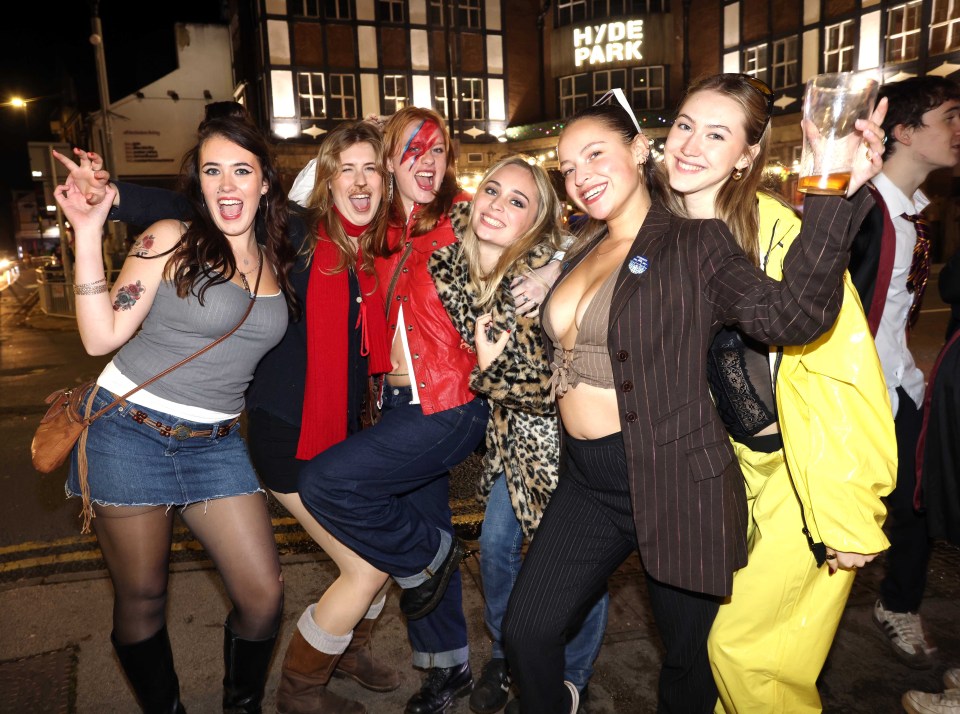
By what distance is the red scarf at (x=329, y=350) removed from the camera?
3.04 metres

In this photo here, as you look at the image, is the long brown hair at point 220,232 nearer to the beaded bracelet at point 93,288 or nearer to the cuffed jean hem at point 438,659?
the beaded bracelet at point 93,288

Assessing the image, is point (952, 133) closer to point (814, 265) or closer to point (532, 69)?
point (814, 265)

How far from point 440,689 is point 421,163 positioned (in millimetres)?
2345

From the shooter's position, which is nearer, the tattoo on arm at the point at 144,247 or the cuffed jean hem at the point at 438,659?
the tattoo on arm at the point at 144,247

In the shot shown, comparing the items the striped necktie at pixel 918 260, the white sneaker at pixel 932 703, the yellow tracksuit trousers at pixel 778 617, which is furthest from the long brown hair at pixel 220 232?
the white sneaker at pixel 932 703

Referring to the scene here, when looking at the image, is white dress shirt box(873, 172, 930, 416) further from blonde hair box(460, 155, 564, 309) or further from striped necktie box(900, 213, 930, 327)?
blonde hair box(460, 155, 564, 309)

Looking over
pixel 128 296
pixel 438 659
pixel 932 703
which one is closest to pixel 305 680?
pixel 438 659

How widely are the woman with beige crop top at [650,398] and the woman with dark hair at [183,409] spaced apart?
3.71 feet

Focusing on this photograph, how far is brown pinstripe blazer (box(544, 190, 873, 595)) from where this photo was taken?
218cm

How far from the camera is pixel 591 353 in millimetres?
2434

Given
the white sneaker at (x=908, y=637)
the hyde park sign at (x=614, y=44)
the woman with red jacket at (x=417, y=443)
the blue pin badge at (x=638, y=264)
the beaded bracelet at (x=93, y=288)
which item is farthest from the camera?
the hyde park sign at (x=614, y=44)

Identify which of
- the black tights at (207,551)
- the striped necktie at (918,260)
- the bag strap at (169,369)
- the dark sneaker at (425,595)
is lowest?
the dark sneaker at (425,595)

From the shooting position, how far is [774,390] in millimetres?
2324

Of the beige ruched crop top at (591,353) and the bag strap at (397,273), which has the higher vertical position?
the bag strap at (397,273)
